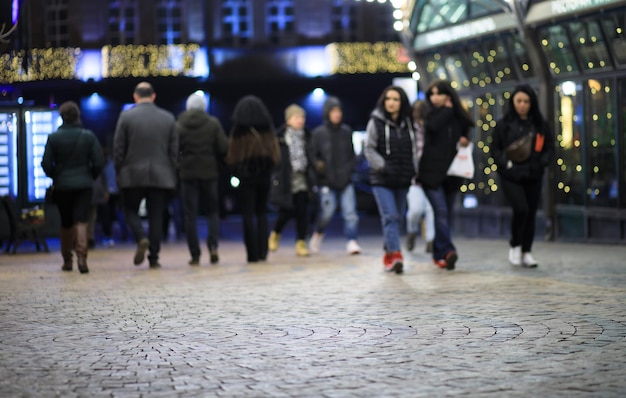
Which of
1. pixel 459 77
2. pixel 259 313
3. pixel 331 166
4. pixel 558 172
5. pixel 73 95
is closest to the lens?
pixel 259 313

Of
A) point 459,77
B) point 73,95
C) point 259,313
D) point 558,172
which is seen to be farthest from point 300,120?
point 73,95

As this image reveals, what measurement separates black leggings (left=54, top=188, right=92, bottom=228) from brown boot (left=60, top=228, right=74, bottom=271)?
5.4 inches

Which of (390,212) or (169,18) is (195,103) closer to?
(390,212)

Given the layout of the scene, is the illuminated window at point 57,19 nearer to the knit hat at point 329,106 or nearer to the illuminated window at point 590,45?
the knit hat at point 329,106

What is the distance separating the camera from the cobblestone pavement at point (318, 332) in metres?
7.25

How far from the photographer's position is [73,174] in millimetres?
15281

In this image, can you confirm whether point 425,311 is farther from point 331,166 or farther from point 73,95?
point 73,95

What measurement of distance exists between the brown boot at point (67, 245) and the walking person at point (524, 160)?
477 centimetres

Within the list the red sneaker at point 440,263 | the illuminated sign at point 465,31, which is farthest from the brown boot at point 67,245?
the illuminated sign at point 465,31

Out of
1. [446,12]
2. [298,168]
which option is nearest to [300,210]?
[298,168]

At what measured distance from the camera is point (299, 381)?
731 cm

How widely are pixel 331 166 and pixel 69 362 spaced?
33.8 ft

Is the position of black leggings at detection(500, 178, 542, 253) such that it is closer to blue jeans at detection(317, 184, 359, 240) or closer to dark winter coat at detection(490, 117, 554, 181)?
dark winter coat at detection(490, 117, 554, 181)

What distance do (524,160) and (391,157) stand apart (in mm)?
1454
